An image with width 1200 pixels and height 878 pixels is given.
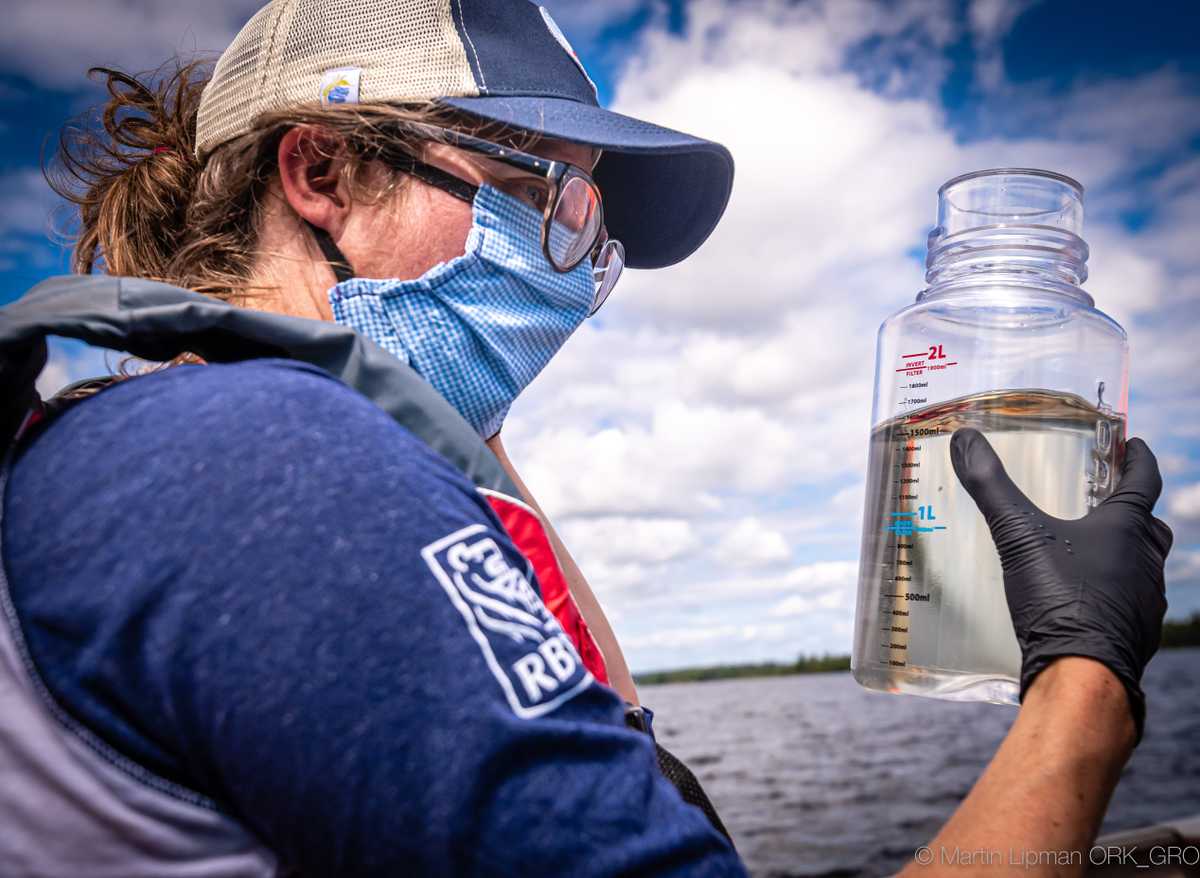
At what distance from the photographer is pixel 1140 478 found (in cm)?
188

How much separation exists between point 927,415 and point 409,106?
1.32m

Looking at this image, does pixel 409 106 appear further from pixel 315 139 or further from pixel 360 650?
pixel 360 650

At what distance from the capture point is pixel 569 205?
1.98 m

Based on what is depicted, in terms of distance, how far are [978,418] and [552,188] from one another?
3.49 feet

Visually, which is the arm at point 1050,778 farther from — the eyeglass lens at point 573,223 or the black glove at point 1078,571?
the eyeglass lens at point 573,223

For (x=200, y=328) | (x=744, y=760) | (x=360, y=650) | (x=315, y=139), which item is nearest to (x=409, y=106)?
(x=315, y=139)

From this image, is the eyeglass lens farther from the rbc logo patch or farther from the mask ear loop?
the rbc logo patch

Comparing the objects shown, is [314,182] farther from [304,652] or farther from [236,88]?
[304,652]

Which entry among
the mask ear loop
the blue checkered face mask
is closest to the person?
the blue checkered face mask

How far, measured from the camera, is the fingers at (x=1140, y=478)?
1842mm

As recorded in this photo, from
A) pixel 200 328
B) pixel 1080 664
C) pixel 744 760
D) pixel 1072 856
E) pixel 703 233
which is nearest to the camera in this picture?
pixel 200 328

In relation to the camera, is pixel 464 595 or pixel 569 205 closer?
pixel 464 595

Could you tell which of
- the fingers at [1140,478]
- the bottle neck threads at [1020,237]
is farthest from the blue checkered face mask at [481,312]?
the fingers at [1140,478]

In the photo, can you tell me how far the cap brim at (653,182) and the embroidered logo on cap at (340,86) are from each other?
0.23 m
